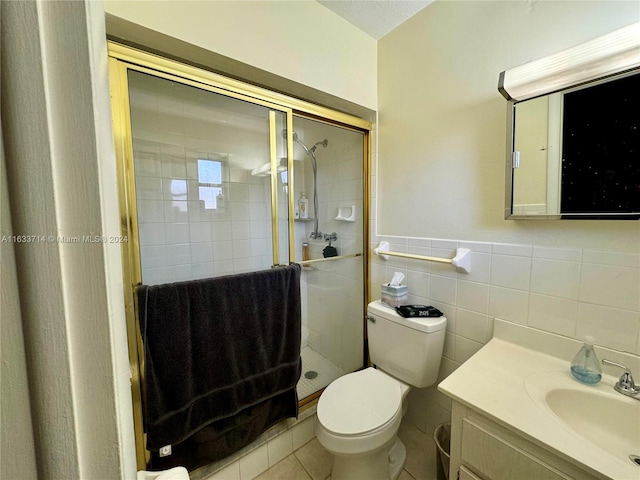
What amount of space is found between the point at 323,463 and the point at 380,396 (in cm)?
54

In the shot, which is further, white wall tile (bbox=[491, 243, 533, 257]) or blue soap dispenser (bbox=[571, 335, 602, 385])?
white wall tile (bbox=[491, 243, 533, 257])

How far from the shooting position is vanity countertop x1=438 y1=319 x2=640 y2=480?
27.1 inches

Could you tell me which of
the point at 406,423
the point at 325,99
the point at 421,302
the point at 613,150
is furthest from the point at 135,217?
the point at 406,423

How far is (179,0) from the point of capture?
102 centimetres

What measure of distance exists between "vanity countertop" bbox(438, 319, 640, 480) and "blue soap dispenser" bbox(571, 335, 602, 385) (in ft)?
0.08

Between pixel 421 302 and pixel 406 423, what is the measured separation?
0.81 meters

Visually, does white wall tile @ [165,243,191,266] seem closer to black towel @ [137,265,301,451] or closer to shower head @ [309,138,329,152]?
black towel @ [137,265,301,451]

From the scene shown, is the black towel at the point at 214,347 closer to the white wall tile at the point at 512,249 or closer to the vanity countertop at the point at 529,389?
the vanity countertop at the point at 529,389

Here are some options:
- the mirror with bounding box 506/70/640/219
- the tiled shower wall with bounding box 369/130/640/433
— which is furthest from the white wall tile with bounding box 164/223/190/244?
the mirror with bounding box 506/70/640/219

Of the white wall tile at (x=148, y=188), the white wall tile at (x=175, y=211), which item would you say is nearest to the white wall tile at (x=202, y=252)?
the white wall tile at (x=175, y=211)

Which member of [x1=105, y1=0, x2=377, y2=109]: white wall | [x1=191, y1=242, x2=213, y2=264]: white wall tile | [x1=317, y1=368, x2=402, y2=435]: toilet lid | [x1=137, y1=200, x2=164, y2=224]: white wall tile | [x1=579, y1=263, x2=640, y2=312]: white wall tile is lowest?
[x1=317, y1=368, x2=402, y2=435]: toilet lid

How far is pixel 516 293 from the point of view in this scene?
3.98 ft

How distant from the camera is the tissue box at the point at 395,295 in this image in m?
1.54

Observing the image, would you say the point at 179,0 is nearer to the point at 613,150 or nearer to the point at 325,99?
the point at 325,99
